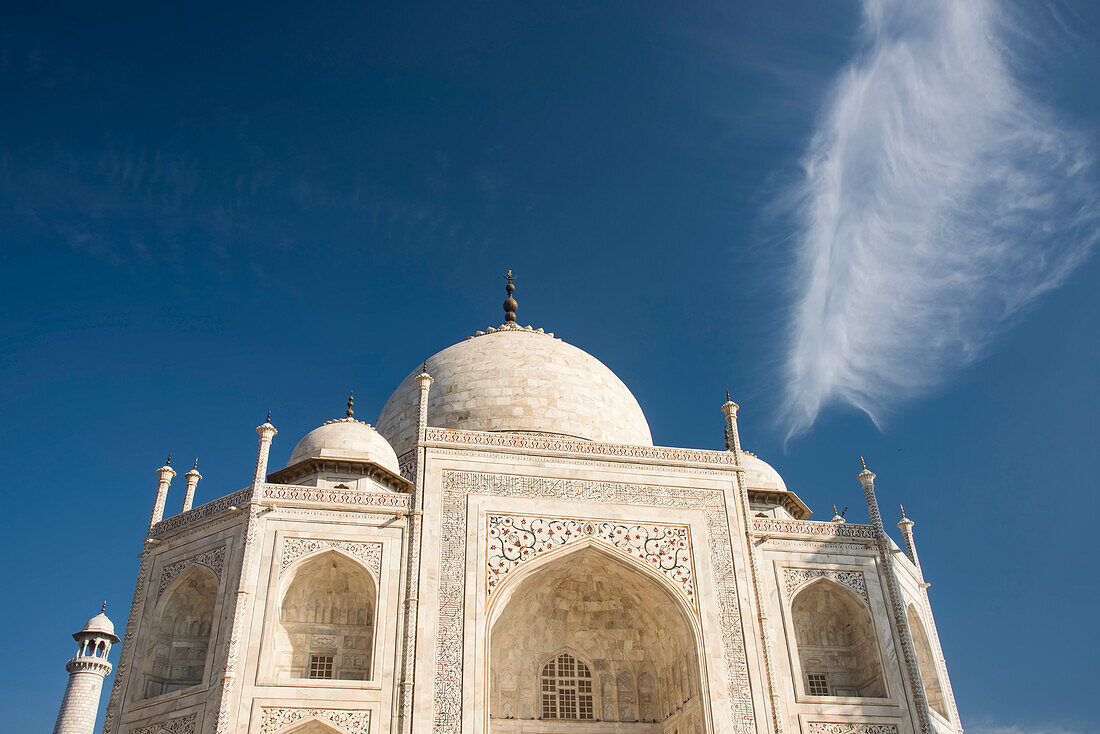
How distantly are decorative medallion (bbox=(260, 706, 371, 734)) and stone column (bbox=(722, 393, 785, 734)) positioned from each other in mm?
6278

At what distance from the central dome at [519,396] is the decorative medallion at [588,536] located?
355cm

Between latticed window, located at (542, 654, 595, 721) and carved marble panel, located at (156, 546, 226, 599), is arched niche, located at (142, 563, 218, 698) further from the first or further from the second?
latticed window, located at (542, 654, 595, 721)

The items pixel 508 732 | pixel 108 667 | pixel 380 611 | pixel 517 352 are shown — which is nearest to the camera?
pixel 380 611

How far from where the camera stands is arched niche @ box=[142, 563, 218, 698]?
14398mm

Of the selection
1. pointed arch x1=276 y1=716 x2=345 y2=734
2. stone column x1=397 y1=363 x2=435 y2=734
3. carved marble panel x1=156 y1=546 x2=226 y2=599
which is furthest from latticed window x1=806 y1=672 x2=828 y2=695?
carved marble panel x1=156 y1=546 x2=226 y2=599

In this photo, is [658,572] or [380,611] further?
[658,572]

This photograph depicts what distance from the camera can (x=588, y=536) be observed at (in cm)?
1557

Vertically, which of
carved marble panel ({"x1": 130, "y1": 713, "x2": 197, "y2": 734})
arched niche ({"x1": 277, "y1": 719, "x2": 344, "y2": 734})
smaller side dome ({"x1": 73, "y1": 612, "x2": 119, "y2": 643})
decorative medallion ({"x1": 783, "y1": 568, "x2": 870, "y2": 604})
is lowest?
arched niche ({"x1": 277, "y1": 719, "x2": 344, "y2": 734})

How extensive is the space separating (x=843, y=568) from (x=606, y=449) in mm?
4685

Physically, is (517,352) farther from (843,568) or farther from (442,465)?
(843,568)

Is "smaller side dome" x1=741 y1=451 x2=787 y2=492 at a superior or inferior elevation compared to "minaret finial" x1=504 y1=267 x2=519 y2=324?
inferior

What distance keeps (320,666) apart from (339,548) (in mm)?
1851

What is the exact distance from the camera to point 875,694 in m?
15.6

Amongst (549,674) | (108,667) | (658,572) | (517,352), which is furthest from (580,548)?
(108,667)
